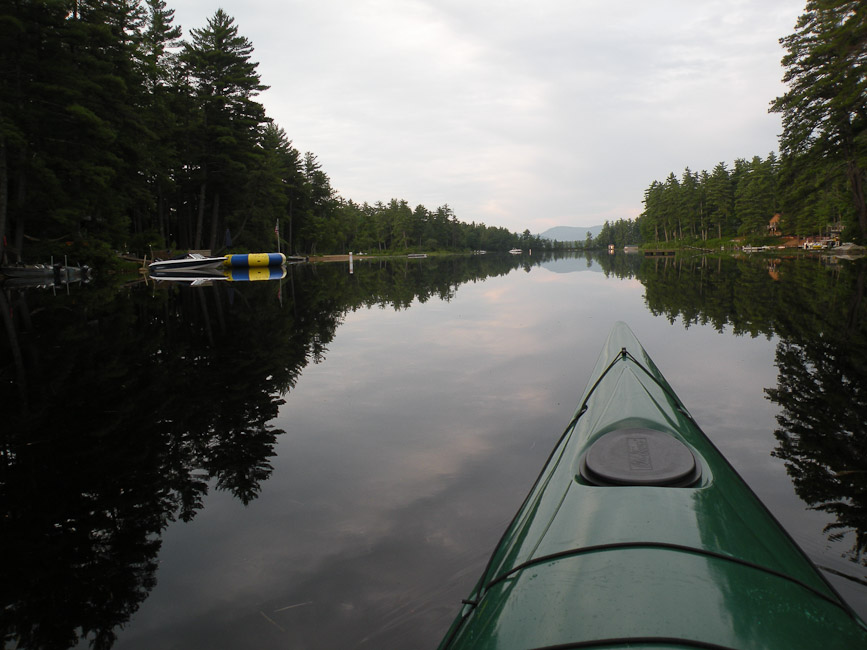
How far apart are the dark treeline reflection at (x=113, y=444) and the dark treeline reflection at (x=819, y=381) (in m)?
3.52

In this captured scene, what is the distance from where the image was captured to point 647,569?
50.1 inches

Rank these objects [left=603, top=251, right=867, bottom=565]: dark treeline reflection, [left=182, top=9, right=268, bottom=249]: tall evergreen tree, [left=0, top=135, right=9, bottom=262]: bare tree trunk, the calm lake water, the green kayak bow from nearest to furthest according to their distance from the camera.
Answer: the green kayak bow < the calm lake water < [left=603, top=251, right=867, bottom=565]: dark treeline reflection < [left=0, top=135, right=9, bottom=262]: bare tree trunk < [left=182, top=9, right=268, bottom=249]: tall evergreen tree

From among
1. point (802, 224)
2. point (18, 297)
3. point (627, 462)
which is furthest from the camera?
point (802, 224)

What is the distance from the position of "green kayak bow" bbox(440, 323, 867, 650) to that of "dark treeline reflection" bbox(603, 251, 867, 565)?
142 centimetres

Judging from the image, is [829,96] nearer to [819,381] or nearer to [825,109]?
[825,109]

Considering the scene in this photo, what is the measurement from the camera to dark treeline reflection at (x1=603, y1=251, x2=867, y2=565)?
2986mm

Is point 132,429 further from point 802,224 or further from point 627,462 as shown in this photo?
point 802,224

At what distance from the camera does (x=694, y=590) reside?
118cm

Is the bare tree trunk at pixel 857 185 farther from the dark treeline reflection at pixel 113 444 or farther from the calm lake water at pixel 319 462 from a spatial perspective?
the dark treeline reflection at pixel 113 444

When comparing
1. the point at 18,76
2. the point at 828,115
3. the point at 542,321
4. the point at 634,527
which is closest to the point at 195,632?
the point at 634,527

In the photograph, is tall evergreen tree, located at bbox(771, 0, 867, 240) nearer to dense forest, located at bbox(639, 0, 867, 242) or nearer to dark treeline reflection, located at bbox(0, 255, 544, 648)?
dense forest, located at bbox(639, 0, 867, 242)

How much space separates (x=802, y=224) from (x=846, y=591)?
2543 inches

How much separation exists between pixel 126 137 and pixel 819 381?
29092 millimetres

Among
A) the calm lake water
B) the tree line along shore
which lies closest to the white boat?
the tree line along shore
